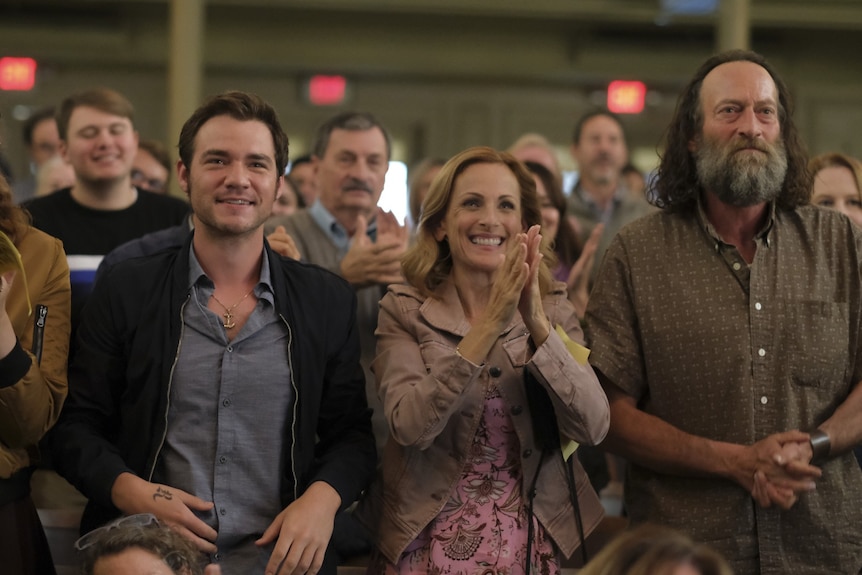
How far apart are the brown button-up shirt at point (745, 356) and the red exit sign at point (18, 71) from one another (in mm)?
7019

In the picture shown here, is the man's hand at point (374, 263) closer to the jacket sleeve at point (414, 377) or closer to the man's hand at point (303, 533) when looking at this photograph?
the jacket sleeve at point (414, 377)

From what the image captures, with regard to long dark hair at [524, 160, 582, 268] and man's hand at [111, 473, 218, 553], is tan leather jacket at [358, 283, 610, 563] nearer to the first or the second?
man's hand at [111, 473, 218, 553]

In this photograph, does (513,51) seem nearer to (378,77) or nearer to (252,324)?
(378,77)

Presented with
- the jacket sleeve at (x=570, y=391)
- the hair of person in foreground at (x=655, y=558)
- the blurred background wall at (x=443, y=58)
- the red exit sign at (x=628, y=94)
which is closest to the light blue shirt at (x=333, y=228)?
the jacket sleeve at (x=570, y=391)

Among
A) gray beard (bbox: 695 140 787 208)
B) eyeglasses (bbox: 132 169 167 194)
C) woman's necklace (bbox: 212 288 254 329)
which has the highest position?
eyeglasses (bbox: 132 169 167 194)

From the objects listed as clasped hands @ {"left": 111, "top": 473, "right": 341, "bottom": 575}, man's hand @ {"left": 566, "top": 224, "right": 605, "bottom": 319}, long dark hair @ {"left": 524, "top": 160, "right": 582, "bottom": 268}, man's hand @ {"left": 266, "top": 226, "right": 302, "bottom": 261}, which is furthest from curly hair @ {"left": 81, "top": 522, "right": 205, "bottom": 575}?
long dark hair @ {"left": 524, "top": 160, "right": 582, "bottom": 268}

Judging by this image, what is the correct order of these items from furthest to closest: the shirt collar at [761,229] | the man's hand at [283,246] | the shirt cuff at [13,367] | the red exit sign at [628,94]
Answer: the red exit sign at [628,94] → the man's hand at [283,246] → the shirt collar at [761,229] → the shirt cuff at [13,367]

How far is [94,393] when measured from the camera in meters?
2.61

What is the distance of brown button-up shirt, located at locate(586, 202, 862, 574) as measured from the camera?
9.12 feet

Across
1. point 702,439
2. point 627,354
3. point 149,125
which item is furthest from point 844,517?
point 149,125

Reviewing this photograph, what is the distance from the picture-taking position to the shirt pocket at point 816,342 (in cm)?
279

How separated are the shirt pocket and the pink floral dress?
688 millimetres

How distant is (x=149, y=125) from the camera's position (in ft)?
30.5

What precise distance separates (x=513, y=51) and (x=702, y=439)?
6591 millimetres
